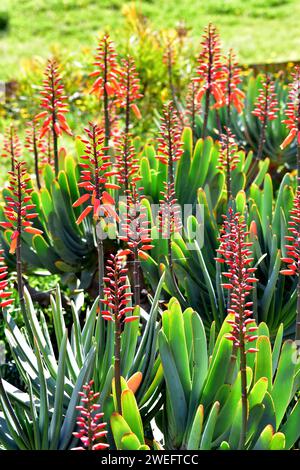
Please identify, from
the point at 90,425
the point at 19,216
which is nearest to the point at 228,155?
the point at 19,216

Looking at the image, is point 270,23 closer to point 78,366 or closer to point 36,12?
point 36,12

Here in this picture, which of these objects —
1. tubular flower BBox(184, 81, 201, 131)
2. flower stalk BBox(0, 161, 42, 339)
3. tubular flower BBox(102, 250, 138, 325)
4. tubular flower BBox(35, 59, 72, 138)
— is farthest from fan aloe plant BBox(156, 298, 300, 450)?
tubular flower BBox(184, 81, 201, 131)

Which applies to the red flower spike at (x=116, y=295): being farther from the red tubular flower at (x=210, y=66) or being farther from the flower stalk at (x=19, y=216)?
the red tubular flower at (x=210, y=66)

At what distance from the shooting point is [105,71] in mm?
3385

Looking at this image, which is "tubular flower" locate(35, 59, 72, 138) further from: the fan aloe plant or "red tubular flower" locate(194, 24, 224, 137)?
the fan aloe plant

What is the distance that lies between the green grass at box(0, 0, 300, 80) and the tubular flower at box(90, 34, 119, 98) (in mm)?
6649

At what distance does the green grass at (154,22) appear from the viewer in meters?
10.5

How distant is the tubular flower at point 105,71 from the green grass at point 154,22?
6649 mm

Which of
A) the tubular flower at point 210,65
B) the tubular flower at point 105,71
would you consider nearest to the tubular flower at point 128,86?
the tubular flower at point 105,71

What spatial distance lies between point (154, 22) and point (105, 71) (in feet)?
26.4

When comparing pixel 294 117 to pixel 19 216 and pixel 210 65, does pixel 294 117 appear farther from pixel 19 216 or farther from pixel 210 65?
pixel 19 216

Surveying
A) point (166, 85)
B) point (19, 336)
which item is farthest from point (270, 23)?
point (19, 336)

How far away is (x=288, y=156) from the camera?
15.5 ft

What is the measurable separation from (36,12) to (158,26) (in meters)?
2.47
